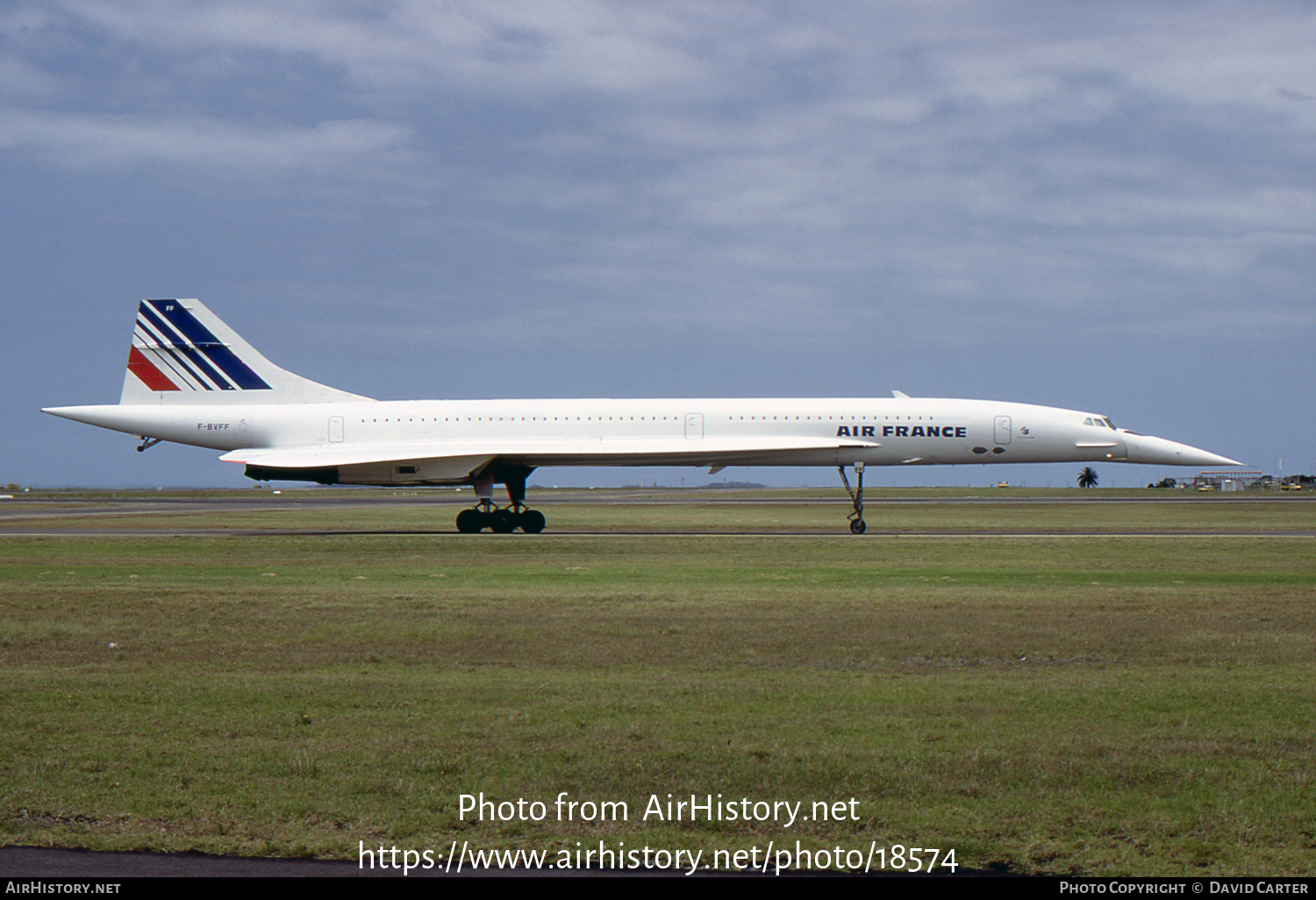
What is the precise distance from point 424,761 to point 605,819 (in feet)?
4.63

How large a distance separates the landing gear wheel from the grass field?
12918 millimetres

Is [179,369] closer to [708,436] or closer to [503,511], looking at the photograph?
[503,511]

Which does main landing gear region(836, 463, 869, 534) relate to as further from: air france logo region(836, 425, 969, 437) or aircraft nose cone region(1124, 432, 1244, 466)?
aircraft nose cone region(1124, 432, 1244, 466)

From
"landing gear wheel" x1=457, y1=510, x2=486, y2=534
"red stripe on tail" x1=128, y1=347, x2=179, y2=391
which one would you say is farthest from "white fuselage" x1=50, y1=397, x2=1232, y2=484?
"red stripe on tail" x1=128, y1=347, x2=179, y2=391

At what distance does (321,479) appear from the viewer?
31359mm

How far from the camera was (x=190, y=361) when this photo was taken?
109 ft

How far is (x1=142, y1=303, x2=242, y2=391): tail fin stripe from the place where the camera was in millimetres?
33094

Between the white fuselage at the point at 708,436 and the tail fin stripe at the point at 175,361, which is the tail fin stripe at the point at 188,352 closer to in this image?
the tail fin stripe at the point at 175,361

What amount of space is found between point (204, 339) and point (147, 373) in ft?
6.40

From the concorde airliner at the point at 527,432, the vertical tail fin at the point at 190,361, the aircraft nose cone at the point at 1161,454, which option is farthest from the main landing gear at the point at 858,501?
the vertical tail fin at the point at 190,361

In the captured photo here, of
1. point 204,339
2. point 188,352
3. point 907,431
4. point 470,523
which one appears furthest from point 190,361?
point 907,431

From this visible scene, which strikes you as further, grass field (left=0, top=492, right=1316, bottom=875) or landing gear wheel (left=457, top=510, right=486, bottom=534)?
landing gear wheel (left=457, top=510, right=486, bottom=534)

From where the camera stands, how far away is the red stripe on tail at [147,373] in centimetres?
3316

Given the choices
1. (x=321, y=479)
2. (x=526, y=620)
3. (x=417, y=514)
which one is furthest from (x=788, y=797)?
(x=417, y=514)
